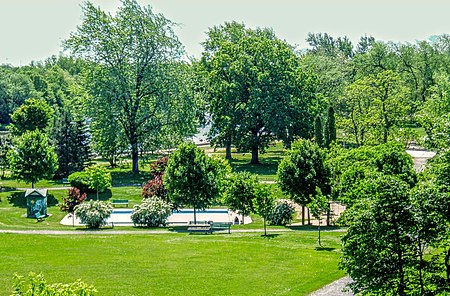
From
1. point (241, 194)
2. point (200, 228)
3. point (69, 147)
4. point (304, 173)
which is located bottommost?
point (200, 228)

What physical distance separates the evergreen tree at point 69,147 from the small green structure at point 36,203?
42.0 feet

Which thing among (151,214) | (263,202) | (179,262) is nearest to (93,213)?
(151,214)

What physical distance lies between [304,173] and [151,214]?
36.6ft

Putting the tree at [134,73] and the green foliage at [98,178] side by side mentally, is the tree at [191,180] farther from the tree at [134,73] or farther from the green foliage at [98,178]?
the tree at [134,73]

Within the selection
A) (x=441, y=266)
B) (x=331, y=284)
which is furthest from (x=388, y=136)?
(x=441, y=266)

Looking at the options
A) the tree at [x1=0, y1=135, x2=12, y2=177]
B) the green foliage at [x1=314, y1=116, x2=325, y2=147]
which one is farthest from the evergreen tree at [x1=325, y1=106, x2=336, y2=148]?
the tree at [x1=0, y1=135, x2=12, y2=177]

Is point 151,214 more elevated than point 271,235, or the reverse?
point 151,214

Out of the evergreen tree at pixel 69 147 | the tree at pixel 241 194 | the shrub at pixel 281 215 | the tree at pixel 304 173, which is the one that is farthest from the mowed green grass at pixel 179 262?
the evergreen tree at pixel 69 147

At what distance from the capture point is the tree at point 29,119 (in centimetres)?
7369

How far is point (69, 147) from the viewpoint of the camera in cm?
5962

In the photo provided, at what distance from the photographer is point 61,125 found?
61375 millimetres

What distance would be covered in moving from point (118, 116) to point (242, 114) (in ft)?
46.8

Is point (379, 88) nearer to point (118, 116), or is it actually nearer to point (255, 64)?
point (255, 64)

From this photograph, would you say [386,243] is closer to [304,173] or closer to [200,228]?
[304,173]
